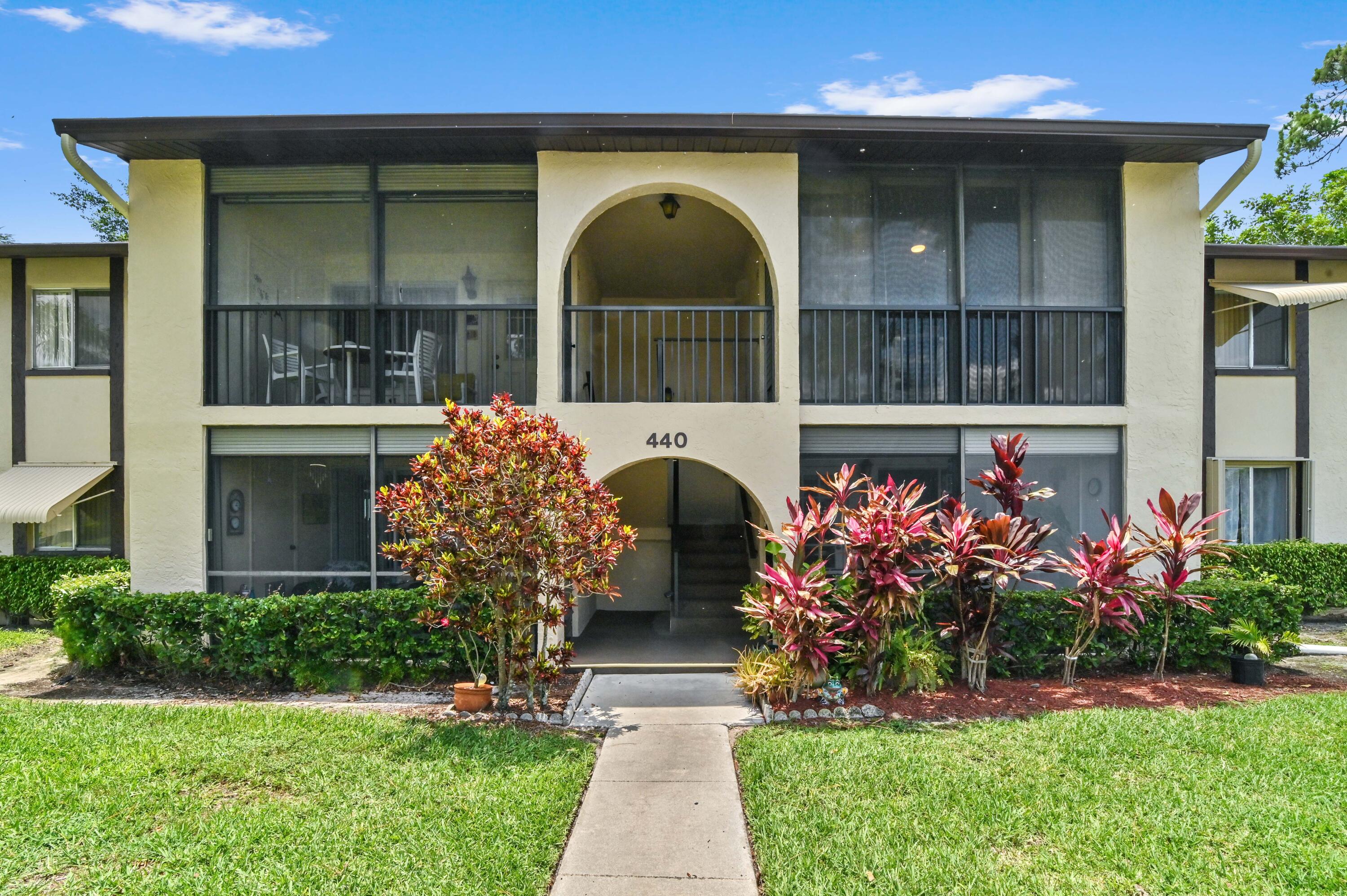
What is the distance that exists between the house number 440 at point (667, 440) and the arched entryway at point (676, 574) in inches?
33.7

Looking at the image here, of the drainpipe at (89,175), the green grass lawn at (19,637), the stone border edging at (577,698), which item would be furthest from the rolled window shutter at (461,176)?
the green grass lawn at (19,637)

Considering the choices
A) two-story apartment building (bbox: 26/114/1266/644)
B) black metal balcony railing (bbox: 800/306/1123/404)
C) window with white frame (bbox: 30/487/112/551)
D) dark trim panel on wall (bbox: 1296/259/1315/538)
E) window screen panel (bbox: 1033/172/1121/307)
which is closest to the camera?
two-story apartment building (bbox: 26/114/1266/644)

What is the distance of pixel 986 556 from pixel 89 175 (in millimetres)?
10909

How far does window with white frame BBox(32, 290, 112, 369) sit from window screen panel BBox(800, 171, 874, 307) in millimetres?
11080

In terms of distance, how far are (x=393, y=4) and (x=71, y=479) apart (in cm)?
869

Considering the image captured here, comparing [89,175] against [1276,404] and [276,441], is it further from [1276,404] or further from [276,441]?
[1276,404]

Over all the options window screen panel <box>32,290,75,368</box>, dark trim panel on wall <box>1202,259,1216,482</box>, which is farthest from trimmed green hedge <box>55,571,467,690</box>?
dark trim panel on wall <box>1202,259,1216,482</box>

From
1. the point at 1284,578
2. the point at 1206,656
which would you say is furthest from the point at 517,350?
the point at 1284,578

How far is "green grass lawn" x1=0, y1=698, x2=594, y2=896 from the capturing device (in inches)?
153

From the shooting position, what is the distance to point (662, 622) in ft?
→ 34.5

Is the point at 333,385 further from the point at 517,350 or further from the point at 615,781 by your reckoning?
the point at 615,781

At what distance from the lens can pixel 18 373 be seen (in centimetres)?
1076

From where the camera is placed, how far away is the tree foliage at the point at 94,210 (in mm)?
24859

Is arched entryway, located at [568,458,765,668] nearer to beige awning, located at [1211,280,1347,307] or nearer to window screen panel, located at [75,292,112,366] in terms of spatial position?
beige awning, located at [1211,280,1347,307]
